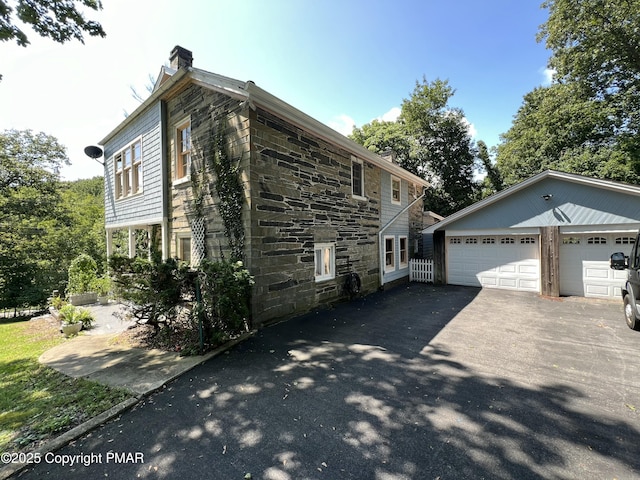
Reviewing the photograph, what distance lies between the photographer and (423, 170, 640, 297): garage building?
28.7ft

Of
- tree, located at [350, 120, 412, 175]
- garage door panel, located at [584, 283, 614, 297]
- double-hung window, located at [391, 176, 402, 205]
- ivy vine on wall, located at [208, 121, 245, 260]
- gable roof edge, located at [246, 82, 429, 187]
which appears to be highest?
tree, located at [350, 120, 412, 175]

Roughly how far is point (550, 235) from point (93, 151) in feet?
60.0

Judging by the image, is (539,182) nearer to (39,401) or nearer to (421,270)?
(421,270)

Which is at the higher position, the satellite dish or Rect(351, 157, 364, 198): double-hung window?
the satellite dish

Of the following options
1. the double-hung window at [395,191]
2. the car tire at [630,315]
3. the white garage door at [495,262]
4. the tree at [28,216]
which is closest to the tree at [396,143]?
the double-hung window at [395,191]

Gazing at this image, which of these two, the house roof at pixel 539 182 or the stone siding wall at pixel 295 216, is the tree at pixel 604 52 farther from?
the stone siding wall at pixel 295 216

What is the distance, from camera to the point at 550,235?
9539mm

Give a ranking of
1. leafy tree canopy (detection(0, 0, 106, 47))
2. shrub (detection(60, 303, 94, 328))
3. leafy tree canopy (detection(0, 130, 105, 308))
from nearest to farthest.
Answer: leafy tree canopy (detection(0, 0, 106, 47))
shrub (detection(60, 303, 94, 328))
leafy tree canopy (detection(0, 130, 105, 308))

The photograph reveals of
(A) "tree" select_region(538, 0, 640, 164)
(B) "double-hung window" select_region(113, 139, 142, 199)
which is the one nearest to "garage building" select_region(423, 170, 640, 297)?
(A) "tree" select_region(538, 0, 640, 164)

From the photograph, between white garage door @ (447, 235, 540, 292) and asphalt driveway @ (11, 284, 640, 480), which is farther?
white garage door @ (447, 235, 540, 292)

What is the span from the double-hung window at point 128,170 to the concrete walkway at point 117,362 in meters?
5.66

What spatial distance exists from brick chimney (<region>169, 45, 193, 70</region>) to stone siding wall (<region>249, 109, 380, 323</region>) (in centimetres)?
488

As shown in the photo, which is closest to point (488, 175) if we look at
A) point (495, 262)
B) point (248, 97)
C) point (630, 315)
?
point (495, 262)

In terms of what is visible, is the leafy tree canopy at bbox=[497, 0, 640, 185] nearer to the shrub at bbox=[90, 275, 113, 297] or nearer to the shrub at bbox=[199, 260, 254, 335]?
the shrub at bbox=[199, 260, 254, 335]
